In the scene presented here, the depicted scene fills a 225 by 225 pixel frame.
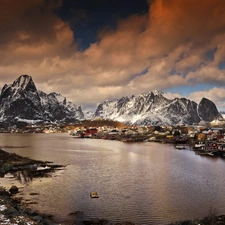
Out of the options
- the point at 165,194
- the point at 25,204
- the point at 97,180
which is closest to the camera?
the point at 25,204

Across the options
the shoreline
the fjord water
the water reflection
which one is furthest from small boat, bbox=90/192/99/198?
the water reflection

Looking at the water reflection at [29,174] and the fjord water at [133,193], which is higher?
the water reflection at [29,174]

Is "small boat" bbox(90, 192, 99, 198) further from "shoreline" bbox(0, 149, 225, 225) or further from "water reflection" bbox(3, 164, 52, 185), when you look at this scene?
"water reflection" bbox(3, 164, 52, 185)

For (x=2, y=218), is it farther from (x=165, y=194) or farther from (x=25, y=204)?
(x=165, y=194)

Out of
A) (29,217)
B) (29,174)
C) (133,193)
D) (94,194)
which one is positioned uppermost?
(29,217)

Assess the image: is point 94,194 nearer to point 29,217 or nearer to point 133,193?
point 133,193

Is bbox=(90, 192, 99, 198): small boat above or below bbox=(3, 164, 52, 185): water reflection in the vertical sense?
below

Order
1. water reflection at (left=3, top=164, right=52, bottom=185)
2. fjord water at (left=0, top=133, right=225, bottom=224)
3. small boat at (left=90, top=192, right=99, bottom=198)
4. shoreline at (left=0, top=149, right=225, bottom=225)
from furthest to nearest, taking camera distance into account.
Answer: water reflection at (left=3, top=164, right=52, bottom=185) < small boat at (left=90, top=192, right=99, bottom=198) < fjord water at (left=0, top=133, right=225, bottom=224) < shoreline at (left=0, top=149, right=225, bottom=225)

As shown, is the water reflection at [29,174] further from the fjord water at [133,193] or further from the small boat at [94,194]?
the small boat at [94,194]

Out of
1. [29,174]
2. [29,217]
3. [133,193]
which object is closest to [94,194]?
[133,193]

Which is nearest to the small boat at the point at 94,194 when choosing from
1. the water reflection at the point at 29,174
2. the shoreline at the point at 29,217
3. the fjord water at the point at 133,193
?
the fjord water at the point at 133,193

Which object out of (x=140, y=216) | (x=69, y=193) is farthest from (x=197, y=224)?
(x=69, y=193)
